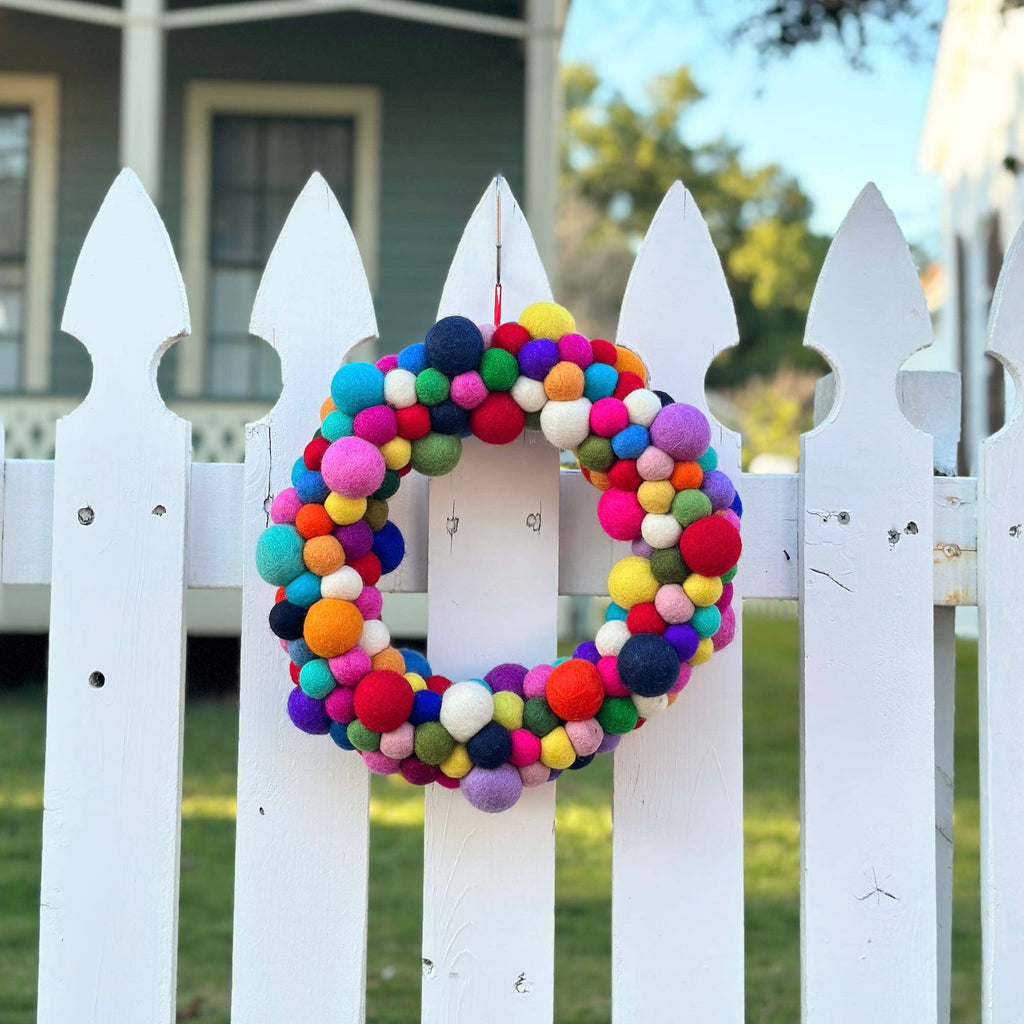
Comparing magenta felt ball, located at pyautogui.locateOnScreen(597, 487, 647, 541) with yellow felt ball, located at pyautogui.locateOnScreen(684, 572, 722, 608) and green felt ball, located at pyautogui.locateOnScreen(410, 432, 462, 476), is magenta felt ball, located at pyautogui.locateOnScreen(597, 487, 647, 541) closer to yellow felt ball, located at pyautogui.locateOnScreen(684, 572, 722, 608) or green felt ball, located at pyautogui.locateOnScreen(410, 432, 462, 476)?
yellow felt ball, located at pyautogui.locateOnScreen(684, 572, 722, 608)

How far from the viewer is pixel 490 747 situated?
131 centimetres

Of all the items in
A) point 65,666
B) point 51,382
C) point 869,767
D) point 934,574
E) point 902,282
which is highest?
point 51,382

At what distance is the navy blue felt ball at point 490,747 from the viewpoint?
1307 millimetres

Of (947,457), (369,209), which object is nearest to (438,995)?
(947,457)

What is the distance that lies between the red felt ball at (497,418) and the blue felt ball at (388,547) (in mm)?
161

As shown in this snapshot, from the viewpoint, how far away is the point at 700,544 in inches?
50.8

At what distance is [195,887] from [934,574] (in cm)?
266

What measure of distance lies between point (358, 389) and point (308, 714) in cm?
37

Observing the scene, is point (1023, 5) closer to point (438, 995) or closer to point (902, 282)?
point (902, 282)

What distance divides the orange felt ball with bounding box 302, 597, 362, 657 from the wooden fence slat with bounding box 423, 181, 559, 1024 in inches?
7.0

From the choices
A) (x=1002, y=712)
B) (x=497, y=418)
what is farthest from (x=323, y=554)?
(x=1002, y=712)

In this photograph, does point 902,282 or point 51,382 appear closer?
point 902,282

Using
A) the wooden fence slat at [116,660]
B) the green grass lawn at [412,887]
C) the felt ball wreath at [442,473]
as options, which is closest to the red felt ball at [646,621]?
the felt ball wreath at [442,473]

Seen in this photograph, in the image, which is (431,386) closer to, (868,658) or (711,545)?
(711,545)
